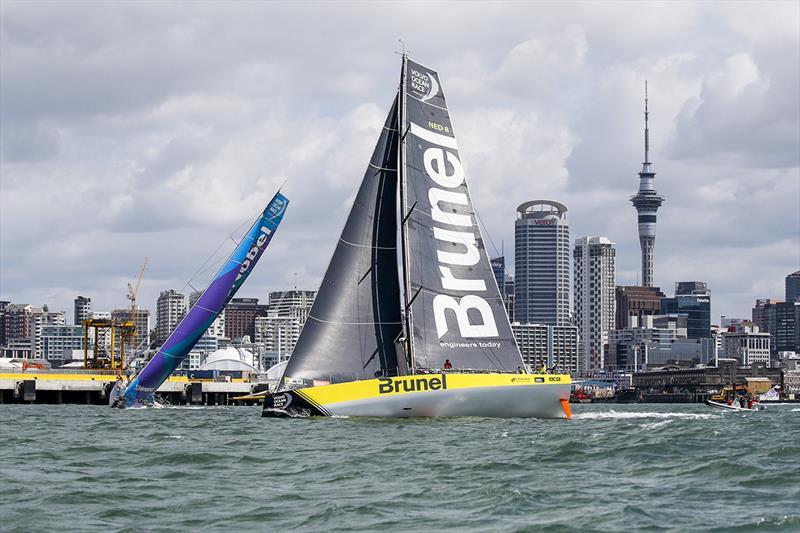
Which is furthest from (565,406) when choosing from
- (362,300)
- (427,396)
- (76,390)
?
(76,390)

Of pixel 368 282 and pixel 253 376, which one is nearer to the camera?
pixel 368 282

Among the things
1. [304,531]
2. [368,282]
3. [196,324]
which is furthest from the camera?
[196,324]

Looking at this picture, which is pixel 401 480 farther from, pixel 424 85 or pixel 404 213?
pixel 424 85

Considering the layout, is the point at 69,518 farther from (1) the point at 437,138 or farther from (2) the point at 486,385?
(1) the point at 437,138

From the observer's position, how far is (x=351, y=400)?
5031cm

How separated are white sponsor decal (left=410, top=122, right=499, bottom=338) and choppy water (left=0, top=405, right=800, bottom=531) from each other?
7.91m

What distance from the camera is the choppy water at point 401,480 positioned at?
24391 mm

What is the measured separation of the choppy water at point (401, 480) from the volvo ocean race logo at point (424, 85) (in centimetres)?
1598

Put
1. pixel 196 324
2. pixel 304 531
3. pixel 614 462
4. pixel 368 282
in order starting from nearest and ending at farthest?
1. pixel 304 531
2. pixel 614 462
3. pixel 368 282
4. pixel 196 324

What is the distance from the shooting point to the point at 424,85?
185 ft

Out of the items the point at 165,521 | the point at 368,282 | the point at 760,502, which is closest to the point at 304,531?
the point at 165,521

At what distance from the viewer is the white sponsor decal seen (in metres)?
53.8

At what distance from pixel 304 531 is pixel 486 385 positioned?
27651mm

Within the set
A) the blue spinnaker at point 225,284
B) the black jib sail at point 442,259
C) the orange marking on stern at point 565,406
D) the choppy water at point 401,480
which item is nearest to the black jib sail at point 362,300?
the black jib sail at point 442,259
